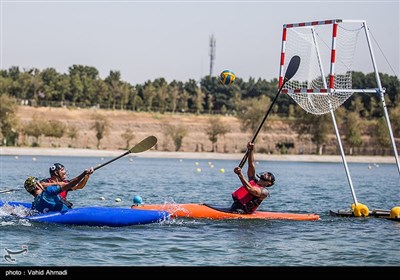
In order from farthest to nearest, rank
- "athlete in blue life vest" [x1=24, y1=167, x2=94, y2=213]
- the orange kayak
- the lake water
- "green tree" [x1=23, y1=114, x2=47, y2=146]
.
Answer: "green tree" [x1=23, y1=114, x2=47, y2=146], the orange kayak, "athlete in blue life vest" [x1=24, y1=167, x2=94, y2=213], the lake water

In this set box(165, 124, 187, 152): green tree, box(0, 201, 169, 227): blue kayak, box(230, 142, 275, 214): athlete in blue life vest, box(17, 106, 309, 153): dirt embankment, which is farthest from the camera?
box(17, 106, 309, 153): dirt embankment

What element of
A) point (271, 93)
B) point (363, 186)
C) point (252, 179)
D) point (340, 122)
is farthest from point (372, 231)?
point (271, 93)

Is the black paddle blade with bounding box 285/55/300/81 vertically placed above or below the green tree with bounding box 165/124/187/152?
above

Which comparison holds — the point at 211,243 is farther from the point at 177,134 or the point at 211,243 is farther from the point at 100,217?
the point at 177,134

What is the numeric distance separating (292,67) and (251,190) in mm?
3510

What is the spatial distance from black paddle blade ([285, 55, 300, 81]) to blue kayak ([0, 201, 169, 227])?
475 centimetres

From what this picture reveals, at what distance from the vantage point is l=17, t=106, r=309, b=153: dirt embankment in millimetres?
87125

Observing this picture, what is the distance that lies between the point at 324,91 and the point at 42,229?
7269 mm

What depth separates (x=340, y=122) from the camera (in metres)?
90.3

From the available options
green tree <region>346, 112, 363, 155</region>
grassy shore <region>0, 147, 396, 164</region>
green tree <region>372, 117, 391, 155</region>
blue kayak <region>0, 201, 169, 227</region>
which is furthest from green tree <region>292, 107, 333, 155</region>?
blue kayak <region>0, 201, 169, 227</region>

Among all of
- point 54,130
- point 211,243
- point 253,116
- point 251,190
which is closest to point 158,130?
point 253,116

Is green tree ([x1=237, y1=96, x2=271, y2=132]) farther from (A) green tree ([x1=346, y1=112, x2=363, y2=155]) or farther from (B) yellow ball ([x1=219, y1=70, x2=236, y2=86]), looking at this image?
(B) yellow ball ([x1=219, y1=70, x2=236, y2=86])

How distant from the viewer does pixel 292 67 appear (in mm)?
18047

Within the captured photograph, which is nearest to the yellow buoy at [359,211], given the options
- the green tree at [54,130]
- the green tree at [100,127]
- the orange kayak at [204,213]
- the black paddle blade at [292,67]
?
the orange kayak at [204,213]
